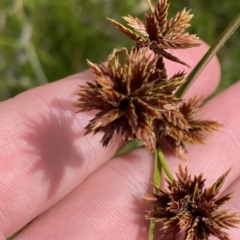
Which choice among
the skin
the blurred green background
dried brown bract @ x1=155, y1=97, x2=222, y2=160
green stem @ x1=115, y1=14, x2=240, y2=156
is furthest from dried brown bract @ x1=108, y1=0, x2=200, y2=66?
the blurred green background

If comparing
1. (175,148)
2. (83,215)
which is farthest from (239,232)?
(83,215)

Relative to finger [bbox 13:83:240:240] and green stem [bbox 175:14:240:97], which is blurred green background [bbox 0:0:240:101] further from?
green stem [bbox 175:14:240:97]

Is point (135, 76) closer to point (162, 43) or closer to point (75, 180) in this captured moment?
point (162, 43)

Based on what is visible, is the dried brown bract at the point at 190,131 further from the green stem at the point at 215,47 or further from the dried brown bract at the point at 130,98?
the dried brown bract at the point at 130,98

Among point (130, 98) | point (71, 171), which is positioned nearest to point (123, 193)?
point (71, 171)

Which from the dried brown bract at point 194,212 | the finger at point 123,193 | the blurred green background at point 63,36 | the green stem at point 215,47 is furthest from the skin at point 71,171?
the blurred green background at point 63,36

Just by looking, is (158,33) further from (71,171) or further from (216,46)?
(71,171)

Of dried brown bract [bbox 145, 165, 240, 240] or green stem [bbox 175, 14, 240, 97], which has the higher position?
green stem [bbox 175, 14, 240, 97]
